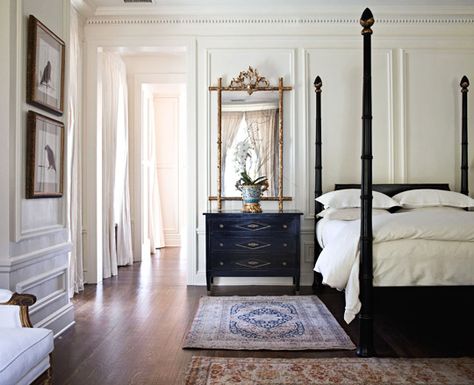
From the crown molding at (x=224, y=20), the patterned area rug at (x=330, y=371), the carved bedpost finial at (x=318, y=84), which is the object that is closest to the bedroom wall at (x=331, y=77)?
the crown molding at (x=224, y=20)

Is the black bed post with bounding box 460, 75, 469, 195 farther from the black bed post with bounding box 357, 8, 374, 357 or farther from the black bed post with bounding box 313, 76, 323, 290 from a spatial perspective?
the black bed post with bounding box 357, 8, 374, 357

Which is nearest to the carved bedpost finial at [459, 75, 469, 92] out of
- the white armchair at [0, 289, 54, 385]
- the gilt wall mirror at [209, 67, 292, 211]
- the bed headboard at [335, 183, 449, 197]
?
the bed headboard at [335, 183, 449, 197]

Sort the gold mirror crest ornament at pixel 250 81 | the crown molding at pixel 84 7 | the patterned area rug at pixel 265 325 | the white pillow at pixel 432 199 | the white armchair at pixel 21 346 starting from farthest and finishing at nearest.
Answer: the gold mirror crest ornament at pixel 250 81 < the crown molding at pixel 84 7 < the white pillow at pixel 432 199 < the patterned area rug at pixel 265 325 < the white armchair at pixel 21 346

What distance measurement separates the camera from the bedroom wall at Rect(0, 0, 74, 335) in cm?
220

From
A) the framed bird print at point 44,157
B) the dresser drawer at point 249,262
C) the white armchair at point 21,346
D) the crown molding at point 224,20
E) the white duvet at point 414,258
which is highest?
the crown molding at point 224,20

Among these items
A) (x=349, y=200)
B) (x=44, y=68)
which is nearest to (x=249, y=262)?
(x=349, y=200)

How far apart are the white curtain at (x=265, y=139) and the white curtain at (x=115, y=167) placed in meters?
1.73

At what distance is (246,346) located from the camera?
8.03 feet

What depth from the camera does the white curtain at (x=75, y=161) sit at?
3.78 meters

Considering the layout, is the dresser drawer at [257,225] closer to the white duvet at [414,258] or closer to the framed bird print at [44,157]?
the white duvet at [414,258]

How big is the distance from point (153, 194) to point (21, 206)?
4.64 metres

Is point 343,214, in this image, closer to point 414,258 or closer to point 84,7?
point 414,258

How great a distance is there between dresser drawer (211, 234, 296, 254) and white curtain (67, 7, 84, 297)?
136 centimetres

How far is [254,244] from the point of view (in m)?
3.79
